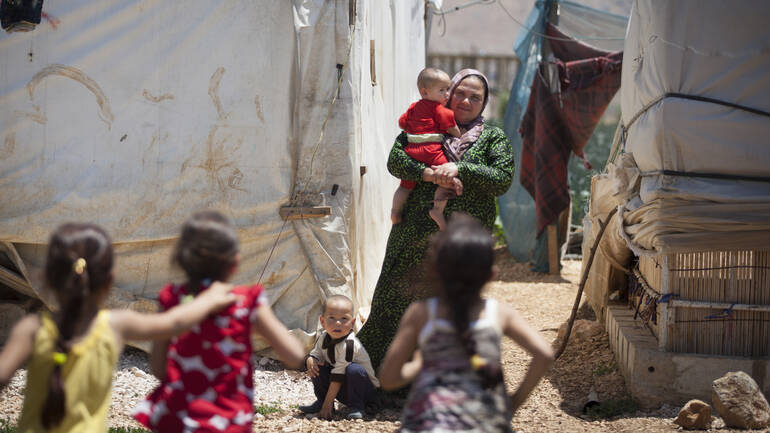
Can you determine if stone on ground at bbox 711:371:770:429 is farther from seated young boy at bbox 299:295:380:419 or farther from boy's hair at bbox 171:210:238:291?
boy's hair at bbox 171:210:238:291

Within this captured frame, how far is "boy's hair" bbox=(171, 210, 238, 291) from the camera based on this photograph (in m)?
2.29

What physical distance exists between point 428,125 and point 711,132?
1.50 metres

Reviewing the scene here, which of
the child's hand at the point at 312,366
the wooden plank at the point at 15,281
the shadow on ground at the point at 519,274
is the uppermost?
the wooden plank at the point at 15,281

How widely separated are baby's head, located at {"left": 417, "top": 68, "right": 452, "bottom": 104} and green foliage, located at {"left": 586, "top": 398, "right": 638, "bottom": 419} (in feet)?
6.52

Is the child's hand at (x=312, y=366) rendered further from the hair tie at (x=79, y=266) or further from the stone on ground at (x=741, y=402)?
the hair tie at (x=79, y=266)

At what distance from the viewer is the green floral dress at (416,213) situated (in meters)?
4.29

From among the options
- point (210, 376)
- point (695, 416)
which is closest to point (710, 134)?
point (695, 416)

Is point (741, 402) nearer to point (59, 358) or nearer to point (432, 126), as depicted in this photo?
point (432, 126)

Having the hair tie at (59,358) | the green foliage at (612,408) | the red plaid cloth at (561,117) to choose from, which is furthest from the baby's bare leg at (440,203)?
the red plaid cloth at (561,117)

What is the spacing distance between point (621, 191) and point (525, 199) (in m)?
5.77

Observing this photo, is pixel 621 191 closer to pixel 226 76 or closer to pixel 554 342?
pixel 554 342

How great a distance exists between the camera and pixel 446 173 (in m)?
4.20

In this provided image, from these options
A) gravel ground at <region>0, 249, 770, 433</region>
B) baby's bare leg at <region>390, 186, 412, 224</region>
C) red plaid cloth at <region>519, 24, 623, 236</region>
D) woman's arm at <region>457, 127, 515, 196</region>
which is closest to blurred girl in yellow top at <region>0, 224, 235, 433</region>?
gravel ground at <region>0, 249, 770, 433</region>

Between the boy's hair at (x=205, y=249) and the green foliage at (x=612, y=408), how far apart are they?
9.48ft
